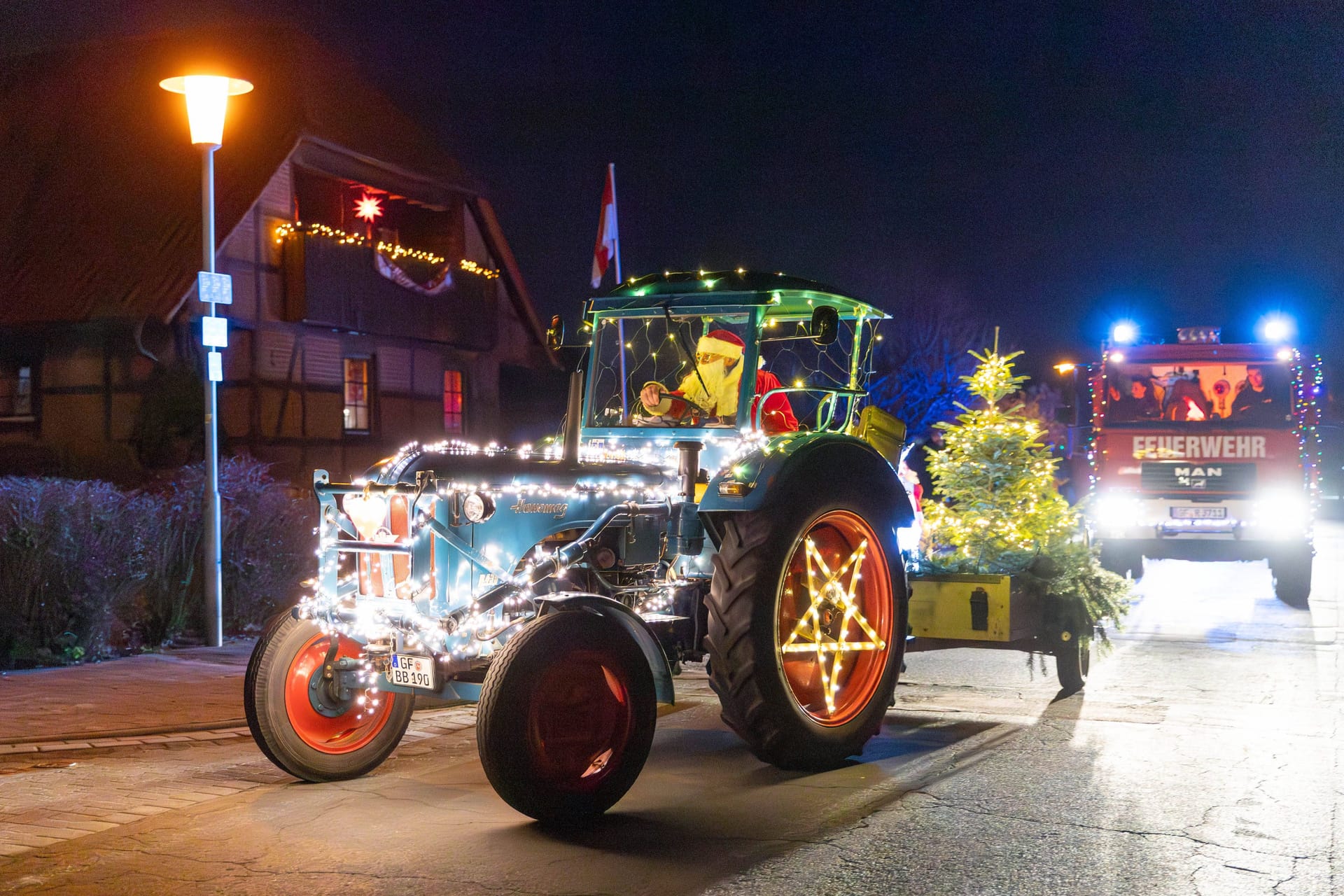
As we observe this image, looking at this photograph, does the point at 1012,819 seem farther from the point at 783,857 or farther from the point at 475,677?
the point at 475,677

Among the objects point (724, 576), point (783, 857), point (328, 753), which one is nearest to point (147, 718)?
point (328, 753)

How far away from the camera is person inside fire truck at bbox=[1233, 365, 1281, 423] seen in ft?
54.3

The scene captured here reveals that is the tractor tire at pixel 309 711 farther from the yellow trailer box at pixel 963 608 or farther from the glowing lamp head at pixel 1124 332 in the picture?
Answer: the glowing lamp head at pixel 1124 332

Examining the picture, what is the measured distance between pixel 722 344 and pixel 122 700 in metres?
5.07

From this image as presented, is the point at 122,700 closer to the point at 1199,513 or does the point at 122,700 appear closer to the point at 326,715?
the point at 326,715

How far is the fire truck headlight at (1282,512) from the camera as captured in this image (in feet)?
52.8

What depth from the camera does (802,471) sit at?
23.6 feet

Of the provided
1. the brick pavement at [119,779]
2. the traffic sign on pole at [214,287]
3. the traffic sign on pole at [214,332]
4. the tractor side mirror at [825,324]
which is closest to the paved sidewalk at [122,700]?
the brick pavement at [119,779]

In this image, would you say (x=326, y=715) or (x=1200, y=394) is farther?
(x=1200, y=394)

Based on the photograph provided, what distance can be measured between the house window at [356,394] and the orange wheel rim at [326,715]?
18.4 meters

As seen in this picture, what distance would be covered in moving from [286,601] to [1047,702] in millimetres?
7689

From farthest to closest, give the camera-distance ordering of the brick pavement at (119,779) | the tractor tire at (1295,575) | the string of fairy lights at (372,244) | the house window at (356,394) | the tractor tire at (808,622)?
1. the house window at (356,394)
2. the string of fairy lights at (372,244)
3. the tractor tire at (1295,575)
4. the tractor tire at (808,622)
5. the brick pavement at (119,779)

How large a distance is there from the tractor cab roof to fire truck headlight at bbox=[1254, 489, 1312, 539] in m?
9.93

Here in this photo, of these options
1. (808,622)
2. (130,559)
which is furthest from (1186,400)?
(130,559)
